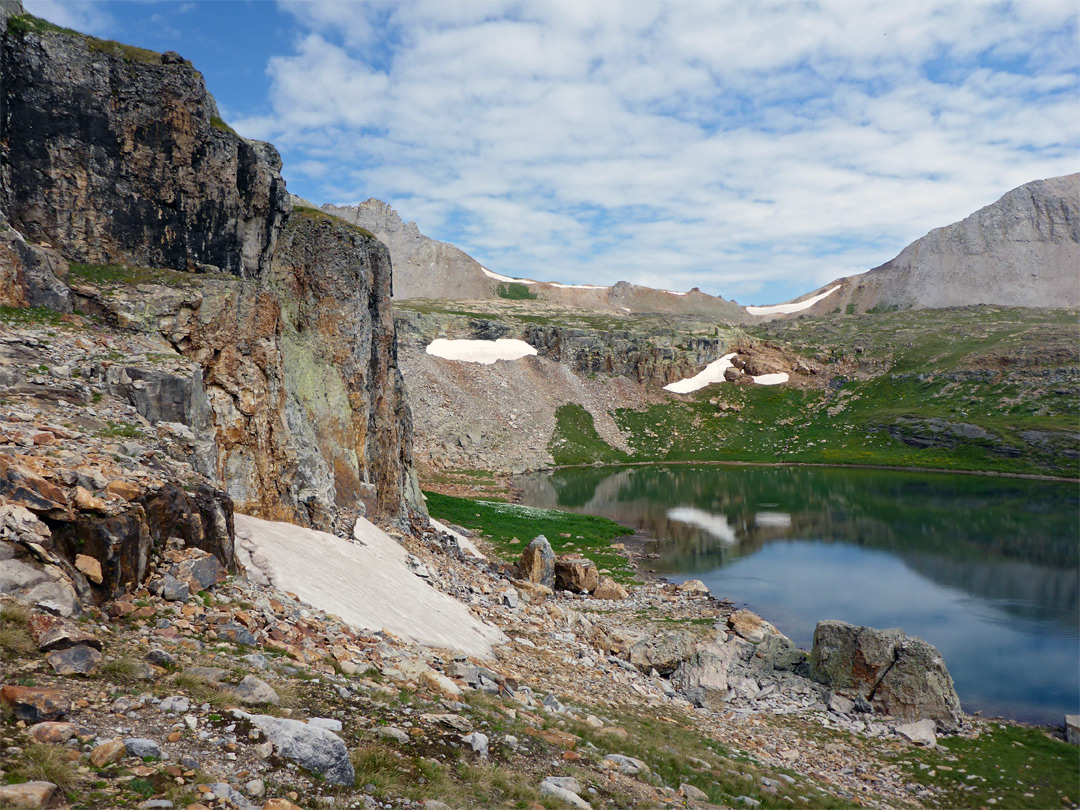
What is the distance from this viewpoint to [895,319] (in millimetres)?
157125

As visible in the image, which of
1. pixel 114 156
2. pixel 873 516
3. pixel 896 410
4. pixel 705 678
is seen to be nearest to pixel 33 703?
pixel 114 156

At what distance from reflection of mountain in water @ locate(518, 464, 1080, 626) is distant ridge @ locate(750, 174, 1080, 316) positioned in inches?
5327

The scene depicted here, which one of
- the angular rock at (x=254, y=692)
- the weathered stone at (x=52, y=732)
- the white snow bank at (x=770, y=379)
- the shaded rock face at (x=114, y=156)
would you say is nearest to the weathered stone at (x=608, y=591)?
the shaded rock face at (x=114, y=156)

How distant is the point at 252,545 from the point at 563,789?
9.97 m

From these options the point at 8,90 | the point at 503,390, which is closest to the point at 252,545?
the point at 8,90

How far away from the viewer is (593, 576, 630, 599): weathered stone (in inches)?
1220

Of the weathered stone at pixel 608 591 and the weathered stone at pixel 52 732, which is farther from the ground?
the weathered stone at pixel 52 732

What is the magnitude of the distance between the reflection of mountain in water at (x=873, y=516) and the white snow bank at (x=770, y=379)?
38.6 meters

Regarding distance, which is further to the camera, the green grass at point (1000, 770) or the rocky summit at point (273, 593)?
the green grass at point (1000, 770)

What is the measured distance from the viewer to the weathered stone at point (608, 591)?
1220 inches

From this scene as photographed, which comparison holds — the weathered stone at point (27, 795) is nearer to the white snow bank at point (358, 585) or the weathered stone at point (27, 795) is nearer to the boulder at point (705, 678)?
the white snow bank at point (358, 585)

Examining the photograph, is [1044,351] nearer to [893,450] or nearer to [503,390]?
[893,450]

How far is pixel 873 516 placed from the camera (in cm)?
5628

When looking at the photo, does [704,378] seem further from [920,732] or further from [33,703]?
[33,703]
